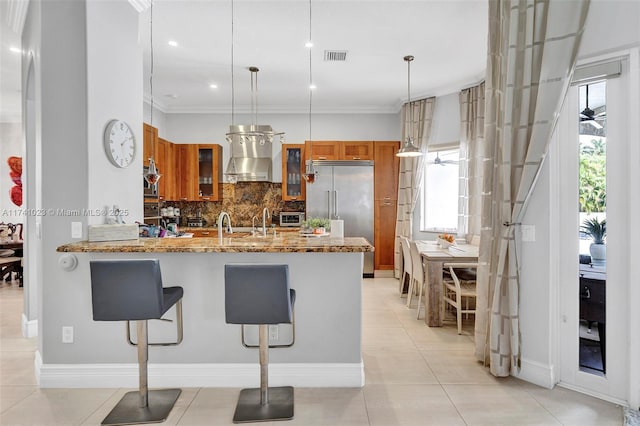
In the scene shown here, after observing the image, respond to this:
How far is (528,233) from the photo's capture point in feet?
8.70

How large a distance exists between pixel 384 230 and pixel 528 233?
365 centimetres

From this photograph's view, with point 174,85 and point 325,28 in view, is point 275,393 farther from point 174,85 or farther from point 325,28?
point 174,85

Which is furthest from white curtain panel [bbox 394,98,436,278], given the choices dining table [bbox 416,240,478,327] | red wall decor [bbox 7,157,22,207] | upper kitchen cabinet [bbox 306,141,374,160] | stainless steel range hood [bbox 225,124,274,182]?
red wall decor [bbox 7,157,22,207]

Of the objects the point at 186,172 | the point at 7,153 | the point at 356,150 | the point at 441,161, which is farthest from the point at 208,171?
the point at 441,161

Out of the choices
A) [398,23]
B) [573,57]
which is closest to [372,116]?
[398,23]

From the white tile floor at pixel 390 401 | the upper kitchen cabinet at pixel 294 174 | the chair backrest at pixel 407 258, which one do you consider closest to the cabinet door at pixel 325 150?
the upper kitchen cabinet at pixel 294 174

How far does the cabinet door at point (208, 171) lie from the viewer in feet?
20.9

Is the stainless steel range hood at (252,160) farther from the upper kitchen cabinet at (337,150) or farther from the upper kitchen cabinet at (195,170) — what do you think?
the upper kitchen cabinet at (337,150)

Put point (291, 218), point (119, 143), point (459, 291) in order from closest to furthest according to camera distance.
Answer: point (119, 143)
point (459, 291)
point (291, 218)

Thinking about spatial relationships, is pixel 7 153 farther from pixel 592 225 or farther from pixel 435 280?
pixel 592 225

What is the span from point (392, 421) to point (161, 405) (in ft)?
4.86

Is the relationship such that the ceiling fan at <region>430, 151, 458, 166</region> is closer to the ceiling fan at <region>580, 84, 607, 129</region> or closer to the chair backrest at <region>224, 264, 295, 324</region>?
the ceiling fan at <region>580, 84, 607, 129</region>

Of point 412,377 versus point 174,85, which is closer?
point 412,377

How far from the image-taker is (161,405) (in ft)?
7.66
